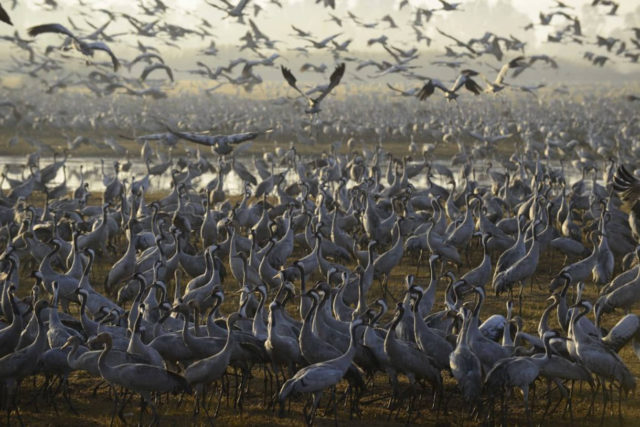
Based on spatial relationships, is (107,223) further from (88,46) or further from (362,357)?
(362,357)

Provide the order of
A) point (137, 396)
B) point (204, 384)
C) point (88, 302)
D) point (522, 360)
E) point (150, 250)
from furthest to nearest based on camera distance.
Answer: point (150, 250), point (88, 302), point (137, 396), point (204, 384), point (522, 360)

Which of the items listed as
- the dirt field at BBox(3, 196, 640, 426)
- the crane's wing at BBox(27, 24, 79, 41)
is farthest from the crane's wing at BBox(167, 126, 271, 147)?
the dirt field at BBox(3, 196, 640, 426)

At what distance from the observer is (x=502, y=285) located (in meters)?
11.9

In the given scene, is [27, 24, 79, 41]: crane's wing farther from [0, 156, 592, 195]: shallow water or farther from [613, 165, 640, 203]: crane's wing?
[0, 156, 592, 195]: shallow water

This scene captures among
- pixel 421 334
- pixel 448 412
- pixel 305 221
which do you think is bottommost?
pixel 305 221

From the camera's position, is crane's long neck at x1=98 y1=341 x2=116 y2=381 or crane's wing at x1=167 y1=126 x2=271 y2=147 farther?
crane's wing at x1=167 y1=126 x2=271 y2=147

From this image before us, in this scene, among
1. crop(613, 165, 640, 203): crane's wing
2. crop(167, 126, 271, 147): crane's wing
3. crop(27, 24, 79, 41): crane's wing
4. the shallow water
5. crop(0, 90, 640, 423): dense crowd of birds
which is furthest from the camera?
the shallow water

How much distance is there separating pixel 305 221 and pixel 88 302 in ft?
21.8

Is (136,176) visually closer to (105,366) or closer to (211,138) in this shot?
(211,138)

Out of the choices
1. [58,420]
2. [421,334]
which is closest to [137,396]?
[58,420]

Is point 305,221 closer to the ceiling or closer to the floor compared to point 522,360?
closer to the floor

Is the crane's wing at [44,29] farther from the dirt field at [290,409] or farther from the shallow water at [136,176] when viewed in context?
the shallow water at [136,176]

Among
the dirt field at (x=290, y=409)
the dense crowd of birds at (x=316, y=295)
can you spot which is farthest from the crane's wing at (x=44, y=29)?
the dirt field at (x=290, y=409)

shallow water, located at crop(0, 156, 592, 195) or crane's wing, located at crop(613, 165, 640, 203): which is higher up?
crane's wing, located at crop(613, 165, 640, 203)
